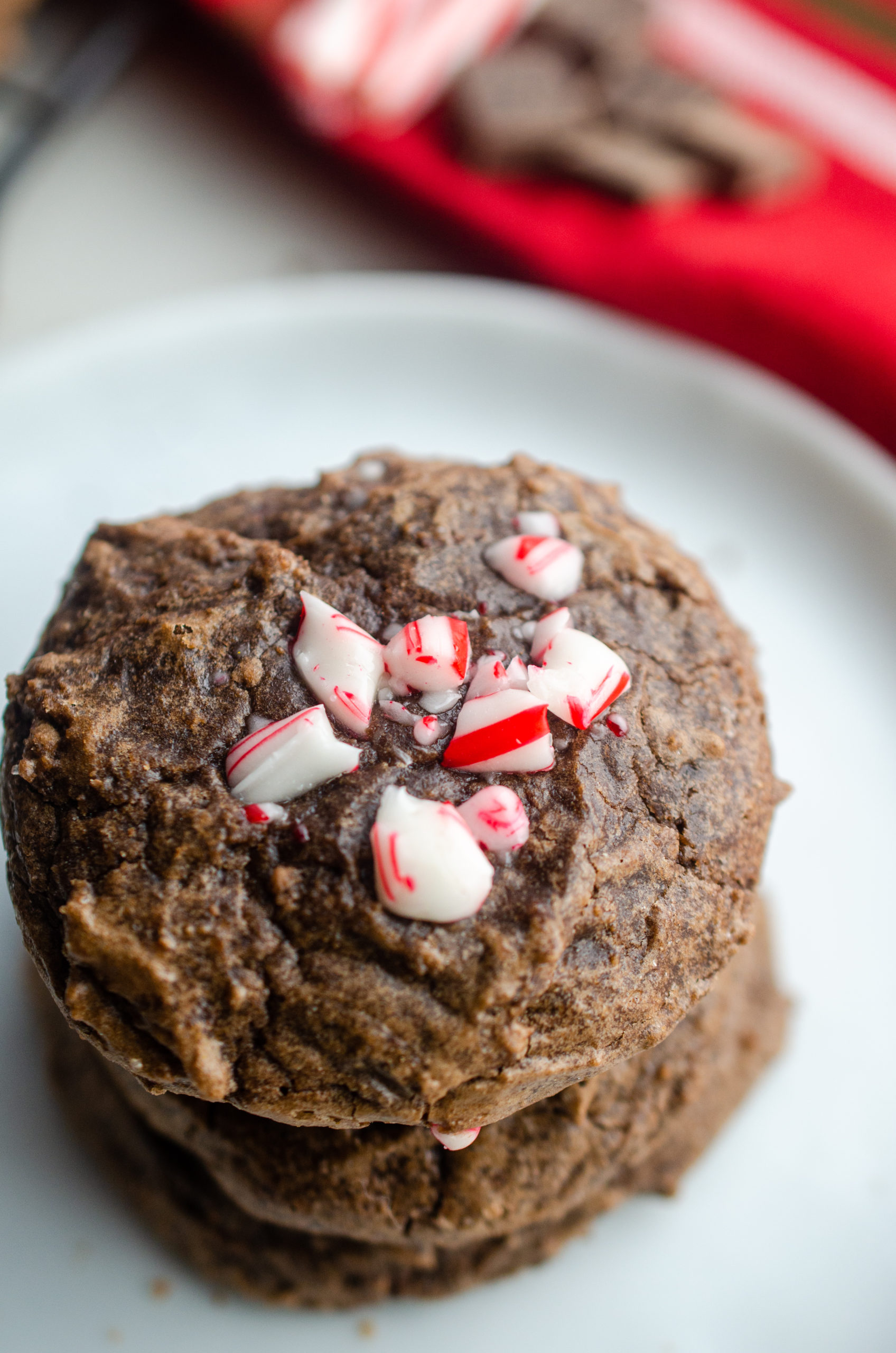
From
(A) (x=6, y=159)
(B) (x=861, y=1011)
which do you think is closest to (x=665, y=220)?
(A) (x=6, y=159)

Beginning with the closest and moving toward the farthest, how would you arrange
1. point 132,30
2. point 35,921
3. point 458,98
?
point 35,921, point 458,98, point 132,30

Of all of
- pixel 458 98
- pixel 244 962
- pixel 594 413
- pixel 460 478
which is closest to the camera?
pixel 244 962

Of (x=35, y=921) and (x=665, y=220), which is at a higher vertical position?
(x=665, y=220)

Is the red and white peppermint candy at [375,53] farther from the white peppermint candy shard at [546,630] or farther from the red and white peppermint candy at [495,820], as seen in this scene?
the red and white peppermint candy at [495,820]

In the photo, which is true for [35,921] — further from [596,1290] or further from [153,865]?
[596,1290]

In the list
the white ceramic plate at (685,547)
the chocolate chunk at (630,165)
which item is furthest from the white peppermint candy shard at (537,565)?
the chocolate chunk at (630,165)

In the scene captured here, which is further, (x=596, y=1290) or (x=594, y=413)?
(x=594, y=413)

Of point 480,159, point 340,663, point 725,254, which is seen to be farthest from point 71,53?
point 340,663
